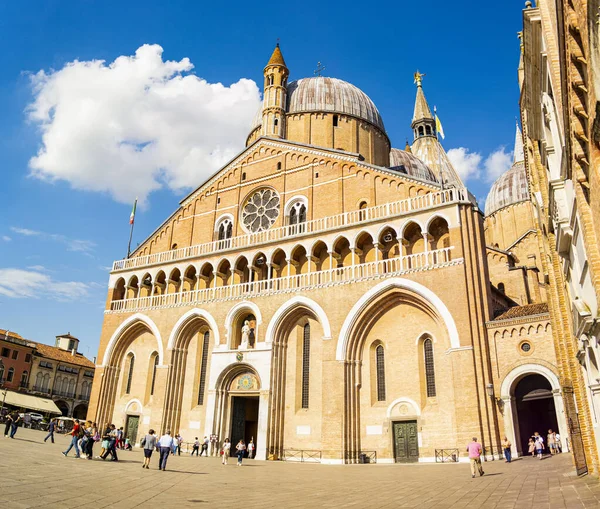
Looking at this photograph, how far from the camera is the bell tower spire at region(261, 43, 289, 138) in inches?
1317

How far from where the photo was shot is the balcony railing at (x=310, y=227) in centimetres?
2259

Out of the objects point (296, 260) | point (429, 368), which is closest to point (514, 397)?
point (429, 368)

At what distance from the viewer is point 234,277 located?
28047 millimetres

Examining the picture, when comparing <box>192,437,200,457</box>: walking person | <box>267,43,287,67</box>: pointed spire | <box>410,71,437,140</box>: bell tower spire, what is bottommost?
<box>192,437,200,457</box>: walking person

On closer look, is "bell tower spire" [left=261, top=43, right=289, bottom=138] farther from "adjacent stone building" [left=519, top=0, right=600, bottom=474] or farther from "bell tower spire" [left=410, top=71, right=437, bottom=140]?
"bell tower spire" [left=410, top=71, right=437, bottom=140]

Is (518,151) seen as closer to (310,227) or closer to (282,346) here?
(310,227)

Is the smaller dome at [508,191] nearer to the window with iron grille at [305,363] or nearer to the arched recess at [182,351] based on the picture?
the window with iron grille at [305,363]

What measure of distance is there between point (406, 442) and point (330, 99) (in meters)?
24.0

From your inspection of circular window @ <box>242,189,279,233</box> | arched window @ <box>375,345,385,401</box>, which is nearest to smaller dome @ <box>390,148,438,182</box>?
circular window @ <box>242,189,279,233</box>

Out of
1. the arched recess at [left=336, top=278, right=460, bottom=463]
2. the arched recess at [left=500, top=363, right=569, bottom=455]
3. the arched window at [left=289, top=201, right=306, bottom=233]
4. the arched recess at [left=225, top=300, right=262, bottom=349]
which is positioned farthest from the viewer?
the arched window at [left=289, top=201, right=306, bottom=233]

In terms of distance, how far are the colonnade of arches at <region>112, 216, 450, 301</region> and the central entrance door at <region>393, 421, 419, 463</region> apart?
291 inches

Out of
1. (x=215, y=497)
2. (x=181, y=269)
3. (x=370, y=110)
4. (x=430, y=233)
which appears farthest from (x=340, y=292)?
(x=370, y=110)

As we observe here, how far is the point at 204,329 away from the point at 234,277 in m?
3.38

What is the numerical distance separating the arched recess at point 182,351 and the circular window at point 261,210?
5843 millimetres
